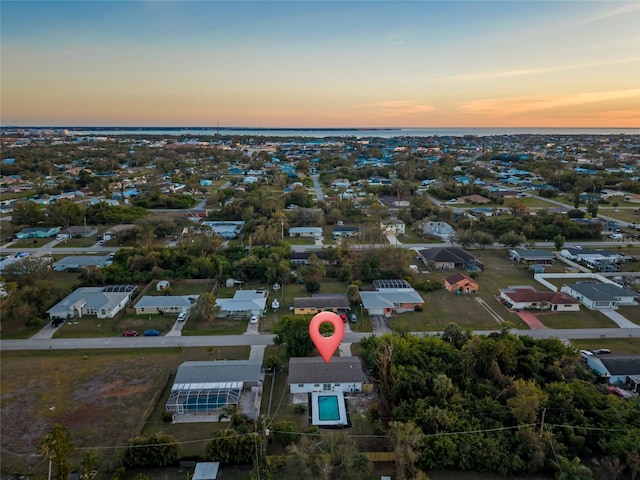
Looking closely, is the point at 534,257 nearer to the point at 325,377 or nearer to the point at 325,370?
the point at 325,370

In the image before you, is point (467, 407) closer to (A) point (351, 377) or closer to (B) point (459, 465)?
(B) point (459, 465)

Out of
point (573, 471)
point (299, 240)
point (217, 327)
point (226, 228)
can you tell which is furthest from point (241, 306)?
point (226, 228)

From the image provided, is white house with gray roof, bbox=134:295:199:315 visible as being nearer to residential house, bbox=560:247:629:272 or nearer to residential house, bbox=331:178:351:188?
residential house, bbox=560:247:629:272

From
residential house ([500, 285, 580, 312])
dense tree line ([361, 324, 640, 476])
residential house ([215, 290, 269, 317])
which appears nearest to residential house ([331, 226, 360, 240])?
residential house ([215, 290, 269, 317])

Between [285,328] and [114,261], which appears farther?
[114,261]

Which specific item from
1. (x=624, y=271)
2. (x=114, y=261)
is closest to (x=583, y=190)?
(x=624, y=271)

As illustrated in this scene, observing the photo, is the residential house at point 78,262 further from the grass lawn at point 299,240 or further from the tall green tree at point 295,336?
the tall green tree at point 295,336
